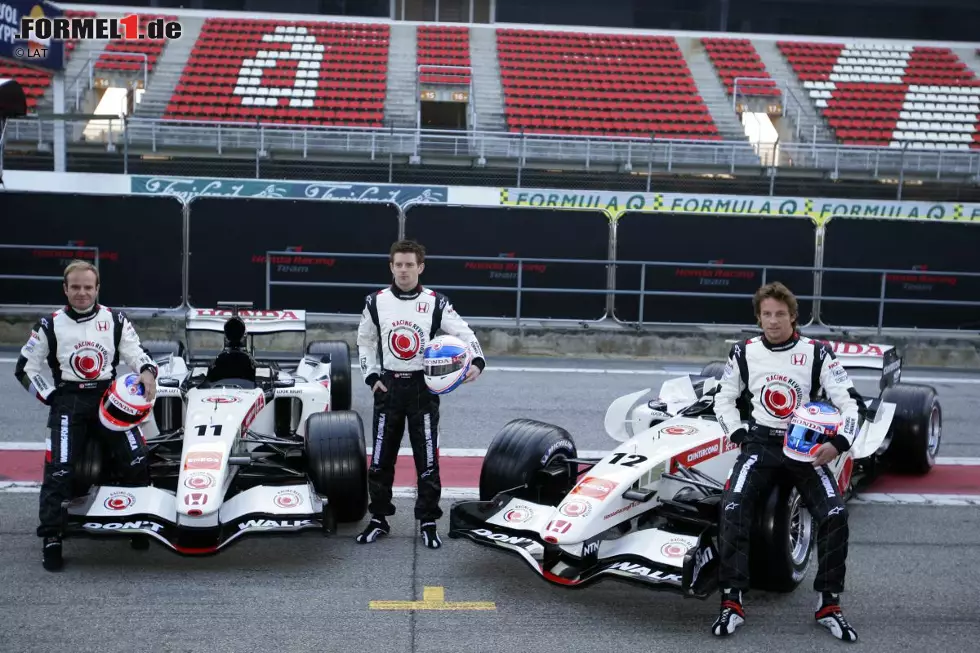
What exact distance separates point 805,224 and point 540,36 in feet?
53.2

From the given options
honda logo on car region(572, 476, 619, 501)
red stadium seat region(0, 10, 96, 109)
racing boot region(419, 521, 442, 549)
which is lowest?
racing boot region(419, 521, 442, 549)

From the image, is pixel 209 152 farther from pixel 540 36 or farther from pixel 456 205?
pixel 540 36

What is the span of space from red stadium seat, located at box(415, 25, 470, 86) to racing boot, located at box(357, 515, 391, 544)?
21.1 meters

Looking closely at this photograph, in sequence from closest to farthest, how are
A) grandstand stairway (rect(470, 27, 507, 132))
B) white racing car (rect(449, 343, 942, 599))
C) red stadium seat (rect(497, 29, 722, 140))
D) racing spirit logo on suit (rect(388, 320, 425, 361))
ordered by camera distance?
white racing car (rect(449, 343, 942, 599)) < racing spirit logo on suit (rect(388, 320, 425, 361)) < red stadium seat (rect(497, 29, 722, 140)) < grandstand stairway (rect(470, 27, 507, 132))

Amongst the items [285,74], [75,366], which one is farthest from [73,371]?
[285,74]

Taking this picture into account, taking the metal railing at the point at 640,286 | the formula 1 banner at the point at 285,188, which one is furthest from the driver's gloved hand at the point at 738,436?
the formula 1 banner at the point at 285,188

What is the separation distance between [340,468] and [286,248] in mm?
9545

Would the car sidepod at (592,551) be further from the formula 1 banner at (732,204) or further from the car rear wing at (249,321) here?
the formula 1 banner at (732,204)

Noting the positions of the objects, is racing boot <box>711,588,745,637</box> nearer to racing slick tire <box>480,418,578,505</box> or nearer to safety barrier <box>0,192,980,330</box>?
racing slick tire <box>480,418,578,505</box>

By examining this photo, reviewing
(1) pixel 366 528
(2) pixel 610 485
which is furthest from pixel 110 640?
(2) pixel 610 485

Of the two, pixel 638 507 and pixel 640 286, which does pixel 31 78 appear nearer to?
pixel 640 286

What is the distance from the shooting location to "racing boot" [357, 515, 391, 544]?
20.6ft

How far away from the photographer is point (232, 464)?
614cm

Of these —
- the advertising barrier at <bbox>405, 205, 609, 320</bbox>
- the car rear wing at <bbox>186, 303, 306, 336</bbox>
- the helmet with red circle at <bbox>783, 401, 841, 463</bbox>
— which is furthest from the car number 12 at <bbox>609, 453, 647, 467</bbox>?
the advertising barrier at <bbox>405, 205, 609, 320</bbox>
